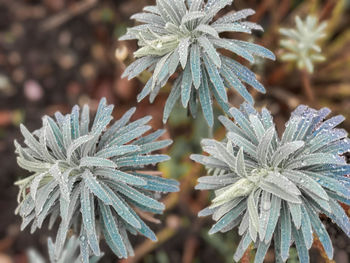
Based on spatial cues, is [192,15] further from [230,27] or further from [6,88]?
[6,88]

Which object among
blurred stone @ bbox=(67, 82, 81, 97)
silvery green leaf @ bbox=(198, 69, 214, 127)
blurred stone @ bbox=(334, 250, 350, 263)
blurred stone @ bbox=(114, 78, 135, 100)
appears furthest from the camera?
blurred stone @ bbox=(67, 82, 81, 97)

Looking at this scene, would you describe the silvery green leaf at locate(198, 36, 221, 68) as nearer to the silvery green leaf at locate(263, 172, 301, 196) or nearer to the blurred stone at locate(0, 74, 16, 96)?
the silvery green leaf at locate(263, 172, 301, 196)

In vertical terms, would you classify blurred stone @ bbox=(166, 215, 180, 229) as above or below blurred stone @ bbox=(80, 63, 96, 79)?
below

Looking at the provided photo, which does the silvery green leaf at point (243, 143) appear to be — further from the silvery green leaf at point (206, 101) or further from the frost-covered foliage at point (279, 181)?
the silvery green leaf at point (206, 101)

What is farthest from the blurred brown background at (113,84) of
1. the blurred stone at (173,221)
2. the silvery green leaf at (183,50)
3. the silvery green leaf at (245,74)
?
the silvery green leaf at (183,50)

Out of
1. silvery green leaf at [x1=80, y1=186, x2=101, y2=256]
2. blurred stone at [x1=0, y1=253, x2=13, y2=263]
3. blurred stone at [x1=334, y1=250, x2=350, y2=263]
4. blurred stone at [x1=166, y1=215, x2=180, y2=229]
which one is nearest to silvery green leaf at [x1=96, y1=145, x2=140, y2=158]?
silvery green leaf at [x1=80, y1=186, x2=101, y2=256]

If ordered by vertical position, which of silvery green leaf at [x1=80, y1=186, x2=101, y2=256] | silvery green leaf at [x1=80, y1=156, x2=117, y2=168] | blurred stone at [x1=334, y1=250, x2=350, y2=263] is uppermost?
silvery green leaf at [x1=80, y1=156, x2=117, y2=168]

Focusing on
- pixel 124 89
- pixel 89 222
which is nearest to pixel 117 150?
pixel 89 222
